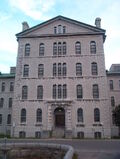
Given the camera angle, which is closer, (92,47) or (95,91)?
(95,91)

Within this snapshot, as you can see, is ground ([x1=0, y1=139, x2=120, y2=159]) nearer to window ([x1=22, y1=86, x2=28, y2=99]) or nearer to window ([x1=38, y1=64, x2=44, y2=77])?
window ([x1=22, y1=86, x2=28, y2=99])

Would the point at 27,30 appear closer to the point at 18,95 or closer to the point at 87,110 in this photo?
the point at 18,95

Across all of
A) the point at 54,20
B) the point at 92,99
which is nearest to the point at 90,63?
the point at 92,99

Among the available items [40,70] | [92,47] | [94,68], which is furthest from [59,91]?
[92,47]

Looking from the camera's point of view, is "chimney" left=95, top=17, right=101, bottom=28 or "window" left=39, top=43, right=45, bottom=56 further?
"chimney" left=95, top=17, right=101, bottom=28

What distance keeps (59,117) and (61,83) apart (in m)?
5.52

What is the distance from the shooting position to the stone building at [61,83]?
31812 millimetres

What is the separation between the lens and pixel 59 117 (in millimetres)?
33344

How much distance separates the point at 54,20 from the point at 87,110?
17.0 m

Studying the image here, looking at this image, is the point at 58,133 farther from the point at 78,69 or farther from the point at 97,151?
the point at 97,151

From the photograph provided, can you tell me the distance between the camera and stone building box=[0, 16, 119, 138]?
31812 mm

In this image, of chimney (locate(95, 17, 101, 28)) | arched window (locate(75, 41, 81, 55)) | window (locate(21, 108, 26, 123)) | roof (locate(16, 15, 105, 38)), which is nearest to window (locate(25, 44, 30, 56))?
roof (locate(16, 15, 105, 38))

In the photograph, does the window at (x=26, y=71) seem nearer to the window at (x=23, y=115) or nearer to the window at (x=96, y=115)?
the window at (x=23, y=115)

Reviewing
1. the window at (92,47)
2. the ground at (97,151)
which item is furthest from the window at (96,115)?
the ground at (97,151)
